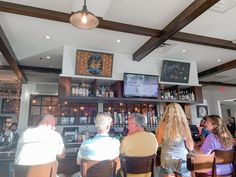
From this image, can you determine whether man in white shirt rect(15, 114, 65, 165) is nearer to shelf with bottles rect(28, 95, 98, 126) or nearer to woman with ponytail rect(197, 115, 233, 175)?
woman with ponytail rect(197, 115, 233, 175)

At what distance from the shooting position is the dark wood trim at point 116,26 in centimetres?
256

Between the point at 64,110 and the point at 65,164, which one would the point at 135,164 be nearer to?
the point at 65,164

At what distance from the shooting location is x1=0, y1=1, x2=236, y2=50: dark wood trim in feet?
8.39

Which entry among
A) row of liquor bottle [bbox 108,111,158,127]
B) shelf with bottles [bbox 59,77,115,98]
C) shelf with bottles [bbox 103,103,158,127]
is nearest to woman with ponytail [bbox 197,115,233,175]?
shelf with bottles [bbox 59,77,115,98]

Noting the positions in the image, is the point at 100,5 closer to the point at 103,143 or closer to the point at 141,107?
the point at 103,143

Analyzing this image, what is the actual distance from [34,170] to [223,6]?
123 inches

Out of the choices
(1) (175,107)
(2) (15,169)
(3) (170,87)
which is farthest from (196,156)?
(3) (170,87)

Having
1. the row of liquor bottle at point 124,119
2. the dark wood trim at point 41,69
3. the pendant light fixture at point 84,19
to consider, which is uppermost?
the dark wood trim at point 41,69

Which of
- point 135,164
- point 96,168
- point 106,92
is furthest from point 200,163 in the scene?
point 106,92

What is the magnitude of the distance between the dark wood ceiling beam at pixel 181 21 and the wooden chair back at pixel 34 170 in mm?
2561

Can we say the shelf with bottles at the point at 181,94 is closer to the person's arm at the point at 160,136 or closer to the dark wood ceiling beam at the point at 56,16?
the dark wood ceiling beam at the point at 56,16

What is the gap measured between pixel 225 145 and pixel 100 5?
230 centimetres

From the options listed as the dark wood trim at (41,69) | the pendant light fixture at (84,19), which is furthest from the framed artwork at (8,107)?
the pendant light fixture at (84,19)

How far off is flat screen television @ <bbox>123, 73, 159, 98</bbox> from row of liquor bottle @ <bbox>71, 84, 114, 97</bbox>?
423mm
